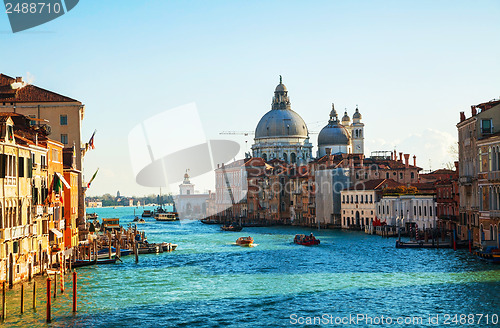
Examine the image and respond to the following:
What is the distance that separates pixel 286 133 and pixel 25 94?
8199cm

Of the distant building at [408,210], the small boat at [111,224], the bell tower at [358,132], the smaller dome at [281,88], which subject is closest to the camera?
the distant building at [408,210]

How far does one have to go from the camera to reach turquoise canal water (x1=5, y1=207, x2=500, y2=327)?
82.1 feet

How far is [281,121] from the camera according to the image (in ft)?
413

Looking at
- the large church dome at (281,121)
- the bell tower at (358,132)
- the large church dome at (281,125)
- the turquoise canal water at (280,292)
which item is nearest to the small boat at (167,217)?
the large church dome at (281,121)

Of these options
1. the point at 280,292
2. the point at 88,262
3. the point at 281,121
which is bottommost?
the point at 280,292

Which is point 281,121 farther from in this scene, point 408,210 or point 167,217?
point 408,210

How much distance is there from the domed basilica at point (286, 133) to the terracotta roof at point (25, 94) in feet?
243

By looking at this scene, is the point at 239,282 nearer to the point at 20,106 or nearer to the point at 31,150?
the point at 31,150

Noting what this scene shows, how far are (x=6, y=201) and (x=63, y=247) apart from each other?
9.30 metres

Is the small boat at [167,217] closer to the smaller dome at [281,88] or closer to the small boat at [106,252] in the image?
the smaller dome at [281,88]

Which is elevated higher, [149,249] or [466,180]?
[466,180]

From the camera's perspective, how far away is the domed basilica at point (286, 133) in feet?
390

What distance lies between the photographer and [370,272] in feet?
120

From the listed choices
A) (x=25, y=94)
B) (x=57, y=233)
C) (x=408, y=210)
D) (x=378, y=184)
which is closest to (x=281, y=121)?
(x=378, y=184)
